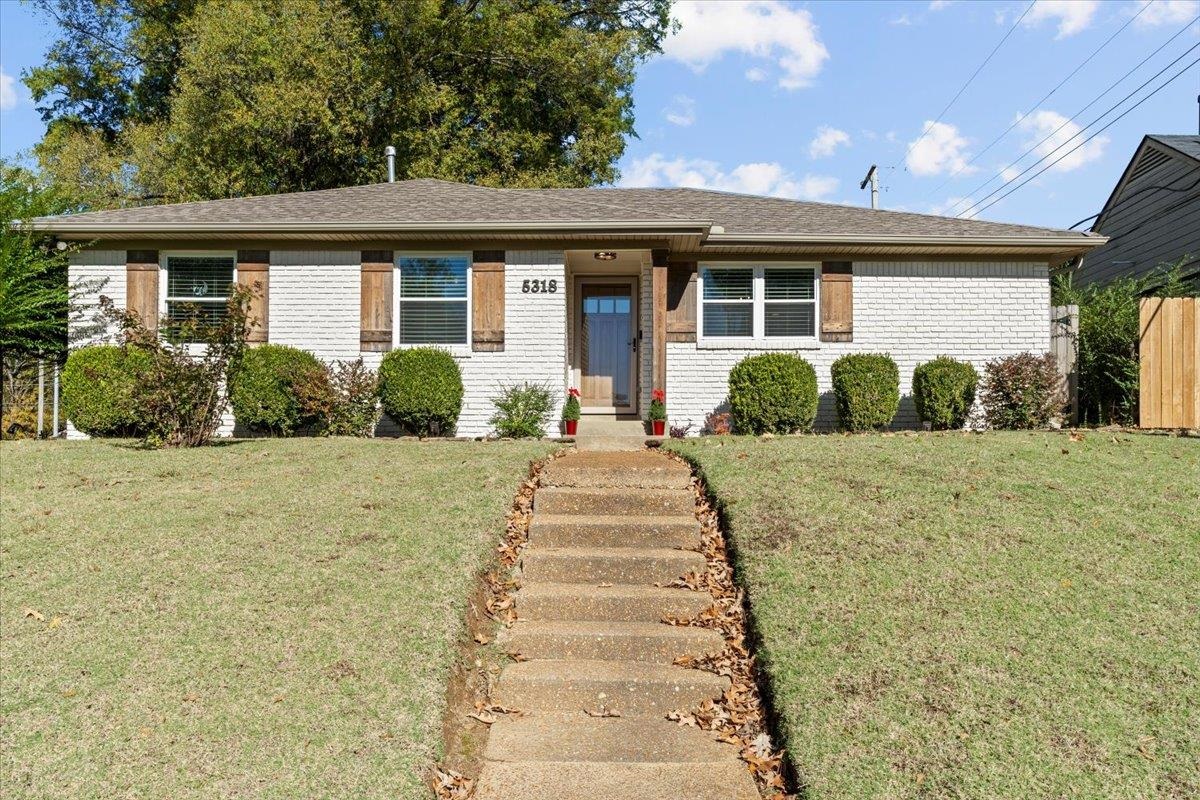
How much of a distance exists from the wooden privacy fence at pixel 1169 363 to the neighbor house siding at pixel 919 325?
5.58 ft

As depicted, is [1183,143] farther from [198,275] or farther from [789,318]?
[198,275]

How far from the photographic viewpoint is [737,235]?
12.1 meters

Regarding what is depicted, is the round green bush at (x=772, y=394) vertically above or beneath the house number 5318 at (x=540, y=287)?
beneath

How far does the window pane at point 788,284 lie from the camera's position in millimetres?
12672

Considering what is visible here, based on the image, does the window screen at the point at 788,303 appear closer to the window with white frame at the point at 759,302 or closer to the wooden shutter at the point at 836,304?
the window with white frame at the point at 759,302

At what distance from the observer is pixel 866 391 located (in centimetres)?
1145

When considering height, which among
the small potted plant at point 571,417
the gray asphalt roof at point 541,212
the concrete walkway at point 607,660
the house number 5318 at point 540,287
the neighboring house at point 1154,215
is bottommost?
the concrete walkway at point 607,660

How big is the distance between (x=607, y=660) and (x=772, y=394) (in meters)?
6.70

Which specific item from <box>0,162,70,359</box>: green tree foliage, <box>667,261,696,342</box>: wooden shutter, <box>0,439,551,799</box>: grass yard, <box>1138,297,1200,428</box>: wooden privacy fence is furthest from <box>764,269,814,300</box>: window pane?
<box>0,162,70,359</box>: green tree foliage

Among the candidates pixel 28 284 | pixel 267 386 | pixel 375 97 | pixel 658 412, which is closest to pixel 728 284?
pixel 658 412

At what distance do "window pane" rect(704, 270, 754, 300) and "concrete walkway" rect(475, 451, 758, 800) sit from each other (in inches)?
220

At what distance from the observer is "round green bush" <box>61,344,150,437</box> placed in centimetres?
1118

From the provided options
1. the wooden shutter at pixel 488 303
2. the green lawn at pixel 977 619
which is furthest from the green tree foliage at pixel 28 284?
the green lawn at pixel 977 619

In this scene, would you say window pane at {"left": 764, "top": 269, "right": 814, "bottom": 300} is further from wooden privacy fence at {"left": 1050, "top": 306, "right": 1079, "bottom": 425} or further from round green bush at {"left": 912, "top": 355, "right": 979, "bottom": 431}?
wooden privacy fence at {"left": 1050, "top": 306, "right": 1079, "bottom": 425}
